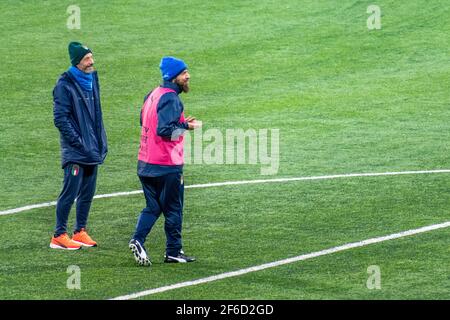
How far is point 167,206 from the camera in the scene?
39.6ft

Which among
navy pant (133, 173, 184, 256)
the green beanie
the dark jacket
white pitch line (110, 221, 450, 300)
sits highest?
the green beanie

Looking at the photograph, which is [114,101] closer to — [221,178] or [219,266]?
[221,178]

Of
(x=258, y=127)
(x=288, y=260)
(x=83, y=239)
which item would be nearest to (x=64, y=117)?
(x=83, y=239)

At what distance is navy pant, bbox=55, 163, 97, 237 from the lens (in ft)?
41.9

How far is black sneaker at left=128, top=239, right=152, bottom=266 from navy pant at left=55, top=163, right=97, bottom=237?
46.6 inches

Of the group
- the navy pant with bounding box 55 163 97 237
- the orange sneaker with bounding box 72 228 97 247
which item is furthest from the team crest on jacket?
the orange sneaker with bounding box 72 228 97 247

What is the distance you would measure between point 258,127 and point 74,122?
23.0 ft

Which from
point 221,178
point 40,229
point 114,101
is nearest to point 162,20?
point 114,101

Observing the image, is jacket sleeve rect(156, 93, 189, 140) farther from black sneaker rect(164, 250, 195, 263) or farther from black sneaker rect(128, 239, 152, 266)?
black sneaker rect(164, 250, 195, 263)

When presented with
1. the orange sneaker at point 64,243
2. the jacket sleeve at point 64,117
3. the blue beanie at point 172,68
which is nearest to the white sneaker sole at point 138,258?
the orange sneaker at point 64,243

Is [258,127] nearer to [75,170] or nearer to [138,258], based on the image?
[75,170]

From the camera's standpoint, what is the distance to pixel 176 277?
37.4 ft

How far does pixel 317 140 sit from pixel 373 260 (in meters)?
6.75
